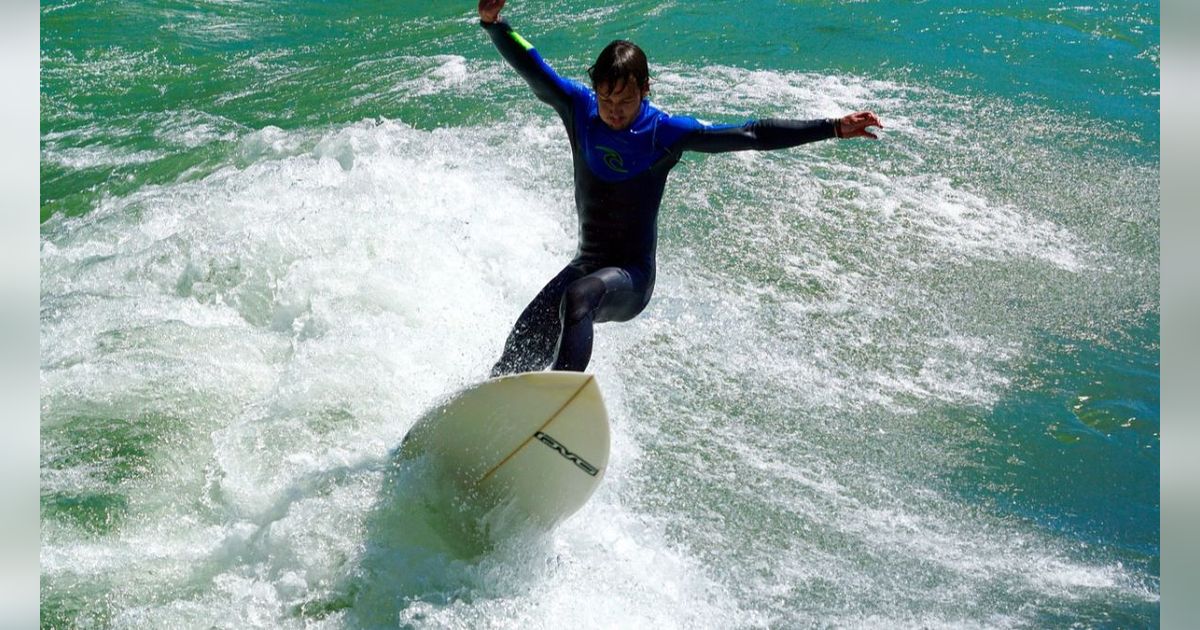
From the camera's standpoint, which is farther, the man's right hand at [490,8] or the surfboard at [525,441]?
the man's right hand at [490,8]

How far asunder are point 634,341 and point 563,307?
2163 mm

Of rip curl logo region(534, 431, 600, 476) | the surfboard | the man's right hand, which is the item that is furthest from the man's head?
rip curl logo region(534, 431, 600, 476)

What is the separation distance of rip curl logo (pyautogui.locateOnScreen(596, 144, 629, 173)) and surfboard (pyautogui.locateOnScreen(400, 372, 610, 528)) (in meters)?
1.03

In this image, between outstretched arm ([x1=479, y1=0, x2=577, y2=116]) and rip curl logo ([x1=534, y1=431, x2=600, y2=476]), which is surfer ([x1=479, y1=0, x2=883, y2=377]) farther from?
rip curl logo ([x1=534, y1=431, x2=600, y2=476])

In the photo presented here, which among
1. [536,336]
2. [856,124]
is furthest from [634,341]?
[856,124]

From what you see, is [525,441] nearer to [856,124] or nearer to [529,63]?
[529,63]

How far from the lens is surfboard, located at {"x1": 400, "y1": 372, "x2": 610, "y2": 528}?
4.34m

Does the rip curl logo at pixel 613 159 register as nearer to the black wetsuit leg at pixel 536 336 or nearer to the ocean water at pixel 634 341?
the black wetsuit leg at pixel 536 336

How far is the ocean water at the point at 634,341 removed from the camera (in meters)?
4.67

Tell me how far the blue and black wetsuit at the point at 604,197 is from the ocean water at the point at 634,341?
500mm

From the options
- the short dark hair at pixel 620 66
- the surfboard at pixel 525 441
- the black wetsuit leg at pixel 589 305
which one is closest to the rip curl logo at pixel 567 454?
the surfboard at pixel 525 441

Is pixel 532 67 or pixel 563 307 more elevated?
pixel 532 67

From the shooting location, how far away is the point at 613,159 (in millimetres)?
4789
